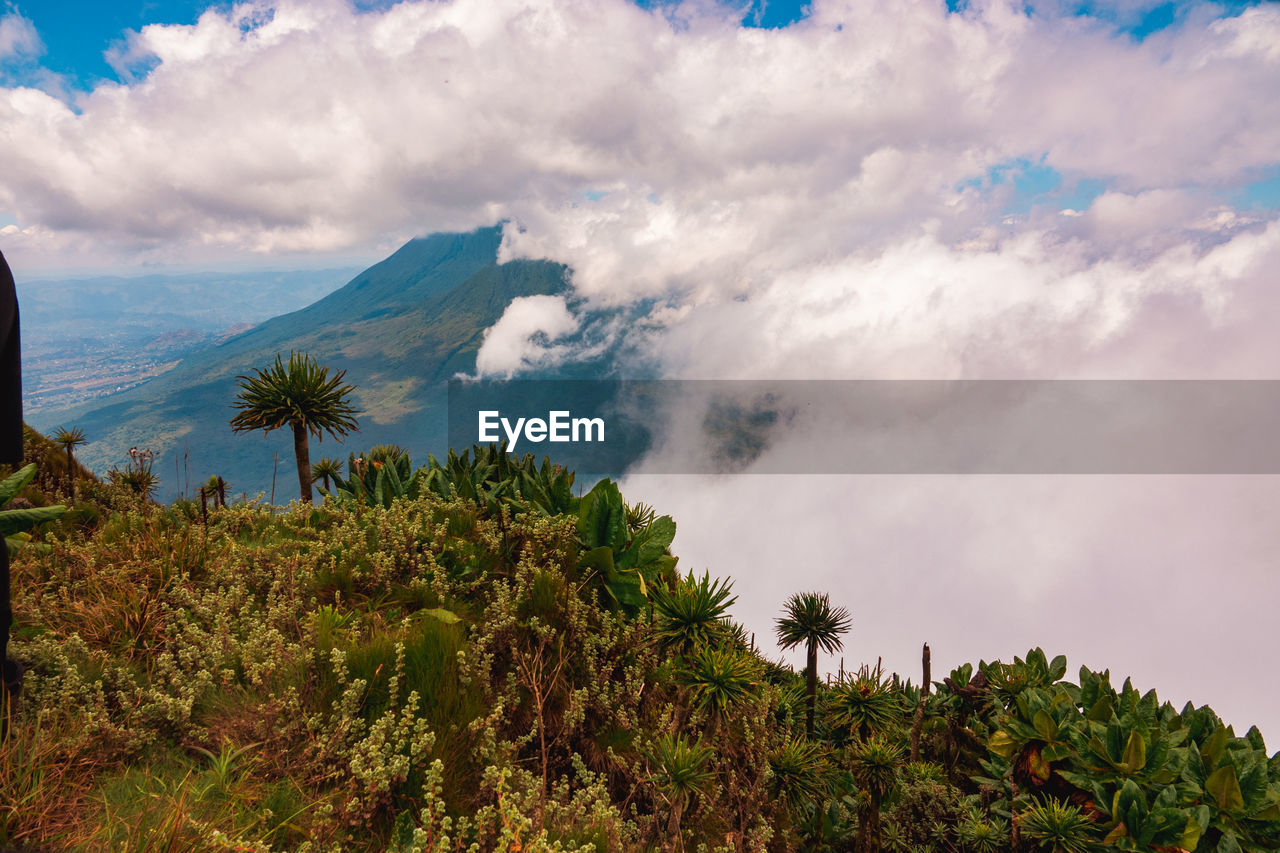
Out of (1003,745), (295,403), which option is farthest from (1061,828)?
(295,403)

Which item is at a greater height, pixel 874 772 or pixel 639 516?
pixel 639 516

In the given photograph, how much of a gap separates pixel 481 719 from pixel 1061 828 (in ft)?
12.5

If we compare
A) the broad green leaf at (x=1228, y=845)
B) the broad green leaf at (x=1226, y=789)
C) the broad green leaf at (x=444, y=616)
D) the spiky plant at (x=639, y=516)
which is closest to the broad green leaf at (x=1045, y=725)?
the broad green leaf at (x=1226, y=789)

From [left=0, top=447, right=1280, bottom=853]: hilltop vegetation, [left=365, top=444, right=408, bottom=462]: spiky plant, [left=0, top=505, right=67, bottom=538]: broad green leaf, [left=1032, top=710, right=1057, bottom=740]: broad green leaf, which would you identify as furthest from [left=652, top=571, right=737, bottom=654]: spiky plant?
[left=365, top=444, right=408, bottom=462]: spiky plant

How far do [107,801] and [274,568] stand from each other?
2.85 m

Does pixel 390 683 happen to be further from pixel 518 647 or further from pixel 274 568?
pixel 274 568

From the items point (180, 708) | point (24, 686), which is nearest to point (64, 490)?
point (24, 686)

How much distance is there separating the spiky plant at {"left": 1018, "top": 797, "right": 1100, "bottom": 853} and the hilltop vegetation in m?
0.01

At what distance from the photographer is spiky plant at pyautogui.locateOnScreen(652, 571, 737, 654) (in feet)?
14.1

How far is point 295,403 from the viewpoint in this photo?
38.0 ft

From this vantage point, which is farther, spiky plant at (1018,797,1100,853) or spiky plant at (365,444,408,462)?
spiky plant at (365,444,408,462)

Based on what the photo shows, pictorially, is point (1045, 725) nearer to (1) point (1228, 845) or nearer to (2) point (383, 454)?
(1) point (1228, 845)

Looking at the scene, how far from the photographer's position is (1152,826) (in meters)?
3.41

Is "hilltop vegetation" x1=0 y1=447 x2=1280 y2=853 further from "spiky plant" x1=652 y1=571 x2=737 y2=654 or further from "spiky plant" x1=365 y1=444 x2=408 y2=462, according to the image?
"spiky plant" x1=365 y1=444 x2=408 y2=462
